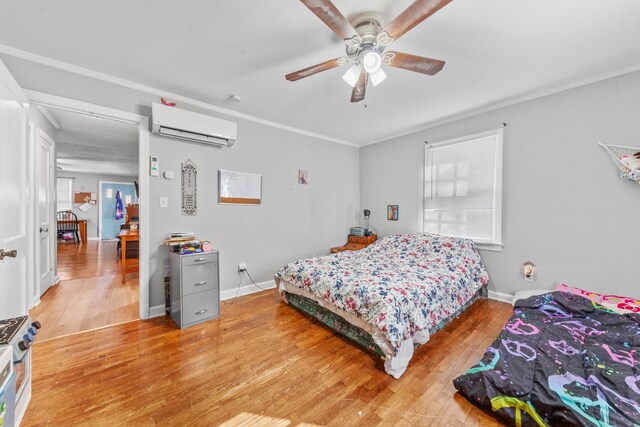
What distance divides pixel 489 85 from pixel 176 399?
150 inches

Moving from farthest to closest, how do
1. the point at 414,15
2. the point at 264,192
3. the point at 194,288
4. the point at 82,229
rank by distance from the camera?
the point at 82,229
the point at 264,192
the point at 194,288
the point at 414,15

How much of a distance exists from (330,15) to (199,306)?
270 centimetres

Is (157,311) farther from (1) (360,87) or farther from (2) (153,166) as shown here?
(1) (360,87)

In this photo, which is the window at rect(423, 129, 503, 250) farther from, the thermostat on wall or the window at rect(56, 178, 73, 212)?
the window at rect(56, 178, 73, 212)

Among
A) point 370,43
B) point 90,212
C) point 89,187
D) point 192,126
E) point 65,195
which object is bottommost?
point 90,212

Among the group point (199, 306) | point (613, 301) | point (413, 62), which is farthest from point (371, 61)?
point (613, 301)

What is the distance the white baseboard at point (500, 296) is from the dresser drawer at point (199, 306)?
3370mm

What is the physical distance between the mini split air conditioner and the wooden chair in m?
7.43

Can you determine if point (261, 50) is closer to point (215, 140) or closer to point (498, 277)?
point (215, 140)

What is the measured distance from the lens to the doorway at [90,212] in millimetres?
2566

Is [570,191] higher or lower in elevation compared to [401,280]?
higher

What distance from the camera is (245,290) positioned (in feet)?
11.2

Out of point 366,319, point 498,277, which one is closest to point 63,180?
point 366,319

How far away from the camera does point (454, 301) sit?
247cm
